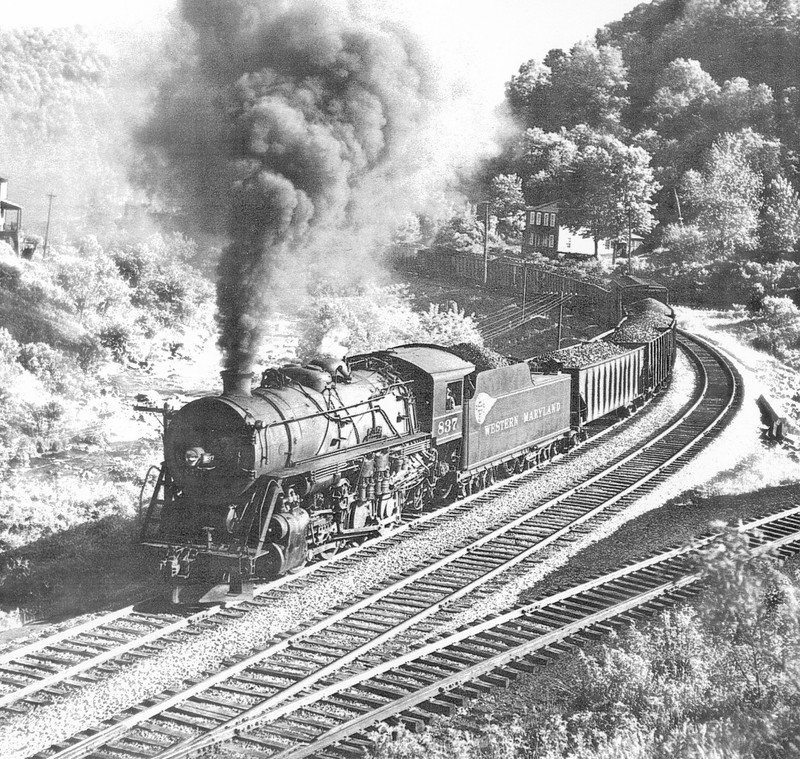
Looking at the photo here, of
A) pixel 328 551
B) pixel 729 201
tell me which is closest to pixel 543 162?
pixel 729 201

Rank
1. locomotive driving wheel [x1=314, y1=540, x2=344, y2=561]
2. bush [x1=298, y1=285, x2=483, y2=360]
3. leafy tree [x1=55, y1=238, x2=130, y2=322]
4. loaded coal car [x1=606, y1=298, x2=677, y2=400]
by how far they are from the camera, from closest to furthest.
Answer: locomotive driving wheel [x1=314, y1=540, x2=344, y2=561] < loaded coal car [x1=606, y1=298, x2=677, y2=400] < leafy tree [x1=55, y1=238, x2=130, y2=322] < bush [x1=298, y1=285, x2=483, y2=360]

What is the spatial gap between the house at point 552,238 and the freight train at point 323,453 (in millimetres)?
41512

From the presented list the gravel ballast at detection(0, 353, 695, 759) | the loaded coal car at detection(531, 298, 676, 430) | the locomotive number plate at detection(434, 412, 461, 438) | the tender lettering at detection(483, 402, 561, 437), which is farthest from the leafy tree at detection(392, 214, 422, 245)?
the locomotive number plate at detection(434, 412, 461, 438)

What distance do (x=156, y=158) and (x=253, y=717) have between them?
30.5ft

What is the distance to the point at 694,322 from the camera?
41438 mm

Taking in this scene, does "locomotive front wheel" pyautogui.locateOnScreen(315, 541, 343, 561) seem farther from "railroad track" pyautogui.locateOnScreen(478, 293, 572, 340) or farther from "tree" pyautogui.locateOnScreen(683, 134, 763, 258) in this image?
"tree" pyautogui.locateOnScreen(683, 134, 763, 258)

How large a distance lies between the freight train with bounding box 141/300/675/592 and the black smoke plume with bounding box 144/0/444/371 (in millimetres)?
1028

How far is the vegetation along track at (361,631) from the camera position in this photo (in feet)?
26.2

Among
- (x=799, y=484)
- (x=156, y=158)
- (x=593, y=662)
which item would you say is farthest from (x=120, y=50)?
(x=799, y=484)

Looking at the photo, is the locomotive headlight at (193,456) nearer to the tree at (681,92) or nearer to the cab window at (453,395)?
the cab window at (453,395)

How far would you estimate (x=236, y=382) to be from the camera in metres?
11.5

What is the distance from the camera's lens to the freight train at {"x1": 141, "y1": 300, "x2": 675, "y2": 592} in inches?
432

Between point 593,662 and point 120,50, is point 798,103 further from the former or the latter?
point 593,662

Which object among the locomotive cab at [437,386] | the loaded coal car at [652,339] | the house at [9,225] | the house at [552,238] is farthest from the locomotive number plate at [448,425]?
the house at [552,238]
